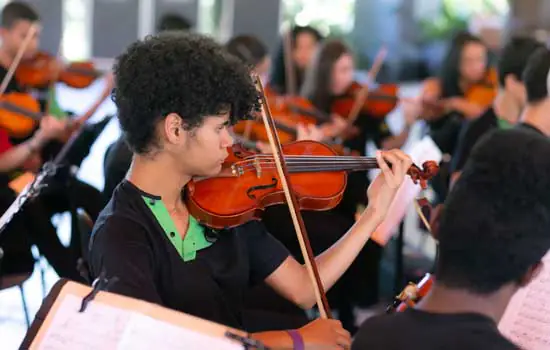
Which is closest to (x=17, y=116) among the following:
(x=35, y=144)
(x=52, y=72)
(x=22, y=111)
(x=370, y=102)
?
(x=22, y=111)

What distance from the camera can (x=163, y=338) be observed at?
982 mm

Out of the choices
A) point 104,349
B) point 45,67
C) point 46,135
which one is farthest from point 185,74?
point 45,67

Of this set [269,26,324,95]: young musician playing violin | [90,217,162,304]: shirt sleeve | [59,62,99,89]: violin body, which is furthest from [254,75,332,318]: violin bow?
[269,26,324,95]: young musician playing violin

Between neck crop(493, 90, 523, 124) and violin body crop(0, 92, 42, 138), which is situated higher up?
neck crop(493, 90, 523, 124)

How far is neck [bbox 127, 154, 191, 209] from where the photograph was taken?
1371 mm

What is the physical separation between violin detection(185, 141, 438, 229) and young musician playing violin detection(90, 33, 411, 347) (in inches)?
1.2

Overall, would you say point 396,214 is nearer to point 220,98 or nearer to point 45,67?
point 220,98

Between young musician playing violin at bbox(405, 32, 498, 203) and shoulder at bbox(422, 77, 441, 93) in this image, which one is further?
shoulder at bbox(422, 77, 441, 93)

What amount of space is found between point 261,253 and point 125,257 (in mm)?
309

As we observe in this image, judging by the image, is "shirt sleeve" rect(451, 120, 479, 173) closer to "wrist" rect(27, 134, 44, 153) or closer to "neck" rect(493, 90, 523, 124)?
"neck" rect(493, 90, 523, 124)

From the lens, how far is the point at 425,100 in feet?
13.0

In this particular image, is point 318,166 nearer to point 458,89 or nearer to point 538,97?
point 538,97

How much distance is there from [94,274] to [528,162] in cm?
75

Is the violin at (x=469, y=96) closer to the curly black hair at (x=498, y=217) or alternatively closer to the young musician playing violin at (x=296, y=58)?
the young musician playing violin at (x=296, y=58)
